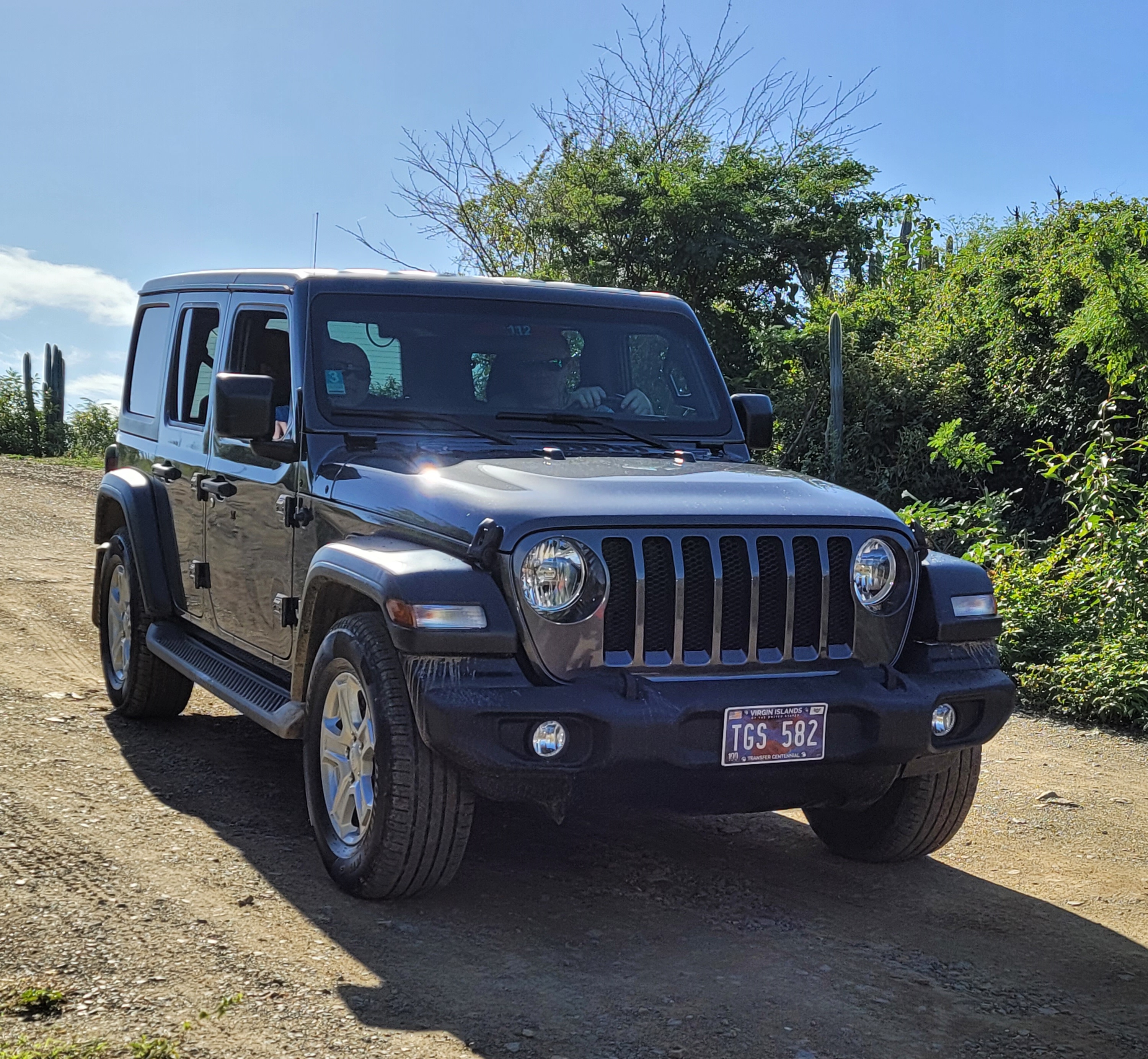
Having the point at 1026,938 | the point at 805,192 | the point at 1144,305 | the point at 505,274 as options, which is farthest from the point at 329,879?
the point at 505,274

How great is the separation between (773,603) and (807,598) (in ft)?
0.41

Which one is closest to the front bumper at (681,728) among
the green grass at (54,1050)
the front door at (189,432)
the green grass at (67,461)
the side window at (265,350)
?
the green grass at (54,1050)

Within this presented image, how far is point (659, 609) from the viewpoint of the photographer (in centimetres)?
402

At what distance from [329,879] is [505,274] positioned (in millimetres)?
14756

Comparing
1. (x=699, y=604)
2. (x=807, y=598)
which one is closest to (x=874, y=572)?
(x=807, y=598)

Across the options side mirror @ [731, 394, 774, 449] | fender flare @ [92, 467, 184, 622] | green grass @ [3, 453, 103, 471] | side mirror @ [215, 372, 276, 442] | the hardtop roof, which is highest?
the hardtop roof

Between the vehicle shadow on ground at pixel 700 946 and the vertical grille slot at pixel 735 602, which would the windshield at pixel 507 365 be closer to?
the vertical grille slot at pixel 735 602

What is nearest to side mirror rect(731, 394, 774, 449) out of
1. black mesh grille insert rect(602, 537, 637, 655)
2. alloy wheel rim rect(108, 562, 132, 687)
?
black mesh grille insert rect(602, 537, 637, 655)

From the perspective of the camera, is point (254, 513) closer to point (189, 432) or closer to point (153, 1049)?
point (189, 432)

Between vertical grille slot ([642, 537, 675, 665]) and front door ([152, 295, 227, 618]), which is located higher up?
front door ([152, 295, 227, 618])

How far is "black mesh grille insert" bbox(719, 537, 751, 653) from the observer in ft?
13.4

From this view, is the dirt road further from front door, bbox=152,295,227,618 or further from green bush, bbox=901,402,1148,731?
green bush, bbox=901,402,1148,731

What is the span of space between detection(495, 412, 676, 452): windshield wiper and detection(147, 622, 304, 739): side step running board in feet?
4.31

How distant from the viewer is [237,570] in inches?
220
